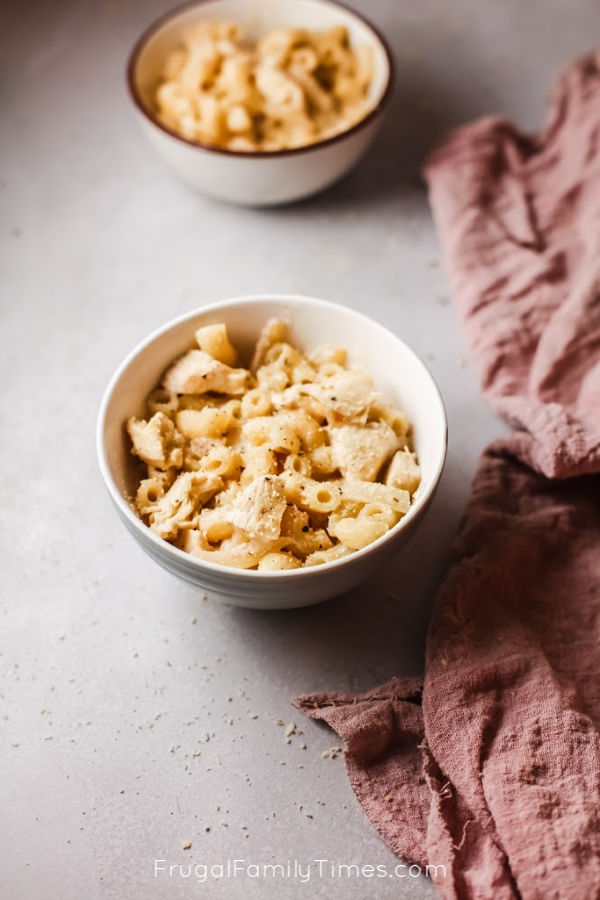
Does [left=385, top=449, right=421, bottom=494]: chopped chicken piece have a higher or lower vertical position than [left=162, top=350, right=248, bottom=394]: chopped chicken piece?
lower

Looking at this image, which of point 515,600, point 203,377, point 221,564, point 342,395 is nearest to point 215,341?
point 203,377

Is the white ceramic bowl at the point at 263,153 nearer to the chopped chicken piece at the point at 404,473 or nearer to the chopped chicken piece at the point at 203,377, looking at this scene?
the chopped chicken piece at the point at 203,377

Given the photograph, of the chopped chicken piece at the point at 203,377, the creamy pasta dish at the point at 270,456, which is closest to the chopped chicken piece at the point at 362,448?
the creamy pasta dish at the point at 270,456

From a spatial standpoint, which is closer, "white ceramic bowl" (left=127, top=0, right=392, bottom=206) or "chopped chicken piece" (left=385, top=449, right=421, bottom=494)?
"chopped chicken piece" (left=385, top=449, right=421, bottom=494)

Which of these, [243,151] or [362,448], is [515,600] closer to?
[362,448]

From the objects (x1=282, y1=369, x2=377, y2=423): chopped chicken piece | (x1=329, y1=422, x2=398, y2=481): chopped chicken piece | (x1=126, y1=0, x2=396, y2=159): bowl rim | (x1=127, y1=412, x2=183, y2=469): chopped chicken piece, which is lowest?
(x1=329, y1=422, x2=398, y2=481): chopped chicken piece

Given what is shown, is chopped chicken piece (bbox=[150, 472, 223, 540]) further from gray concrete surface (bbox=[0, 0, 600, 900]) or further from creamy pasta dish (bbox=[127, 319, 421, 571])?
gray concrete surface (bbox=[0, 0, 600, 900])

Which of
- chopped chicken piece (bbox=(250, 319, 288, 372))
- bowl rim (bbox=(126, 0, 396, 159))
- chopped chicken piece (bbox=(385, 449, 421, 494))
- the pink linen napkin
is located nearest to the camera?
the pink linen napkin

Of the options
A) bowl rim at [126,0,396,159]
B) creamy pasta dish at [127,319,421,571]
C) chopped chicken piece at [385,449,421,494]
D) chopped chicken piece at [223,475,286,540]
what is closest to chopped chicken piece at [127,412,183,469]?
creamy pasta dish at [127,319,421,571]

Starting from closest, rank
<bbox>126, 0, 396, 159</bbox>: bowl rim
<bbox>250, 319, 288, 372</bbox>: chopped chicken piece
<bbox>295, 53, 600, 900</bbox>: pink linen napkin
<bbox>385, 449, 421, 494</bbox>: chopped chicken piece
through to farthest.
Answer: <bbox>295, 53, 600, 900</bbox>: pink linen napkin → <bbox>385, 449, 421, 494</bbox>: chopped chicken piece → <bbox>250, 319, 288, 372</bbox>: chopped chicken piece → <bbox>126, 0, 396, 159</bbox>: bowl rim
